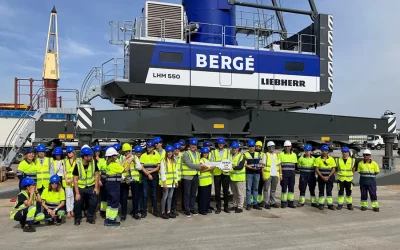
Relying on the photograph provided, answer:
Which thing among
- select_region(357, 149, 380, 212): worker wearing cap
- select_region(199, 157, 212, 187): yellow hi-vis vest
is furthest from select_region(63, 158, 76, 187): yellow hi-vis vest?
select_region(357, 149, 380, 212): worker wearing cap

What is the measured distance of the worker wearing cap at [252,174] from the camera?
9.25 m

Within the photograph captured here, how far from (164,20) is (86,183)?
516 centimetres

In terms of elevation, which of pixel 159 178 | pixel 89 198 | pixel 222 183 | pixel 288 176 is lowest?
pixel 89 198

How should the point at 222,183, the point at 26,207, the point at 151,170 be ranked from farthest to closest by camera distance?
the point at 222,183
the point at 151,170
the point at 26,207

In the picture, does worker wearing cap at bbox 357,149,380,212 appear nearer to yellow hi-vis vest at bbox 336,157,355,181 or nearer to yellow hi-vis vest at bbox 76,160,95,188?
yellow hi-vis vest at bbox 336,157,355,181

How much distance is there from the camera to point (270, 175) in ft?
30.9

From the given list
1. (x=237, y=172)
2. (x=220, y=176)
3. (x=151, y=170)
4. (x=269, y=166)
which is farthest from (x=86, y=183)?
(x=269, y=166)

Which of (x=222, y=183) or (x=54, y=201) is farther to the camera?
(x=222, y=183)

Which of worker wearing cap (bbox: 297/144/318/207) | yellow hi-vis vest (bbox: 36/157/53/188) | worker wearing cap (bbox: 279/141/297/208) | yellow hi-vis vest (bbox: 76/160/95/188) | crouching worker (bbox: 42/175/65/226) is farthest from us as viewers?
worker wearing cap (bbox: 297/144/318/207)

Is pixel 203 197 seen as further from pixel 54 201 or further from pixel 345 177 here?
pixel 345 177

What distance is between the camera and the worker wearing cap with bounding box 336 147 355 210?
9.42 meters

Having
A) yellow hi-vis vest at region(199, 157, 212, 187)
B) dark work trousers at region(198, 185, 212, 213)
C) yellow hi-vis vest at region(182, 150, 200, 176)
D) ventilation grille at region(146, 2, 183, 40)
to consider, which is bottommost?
dark work trousers at region(198, 185, 212, 213)

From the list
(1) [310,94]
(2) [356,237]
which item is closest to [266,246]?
(2) [356,237]

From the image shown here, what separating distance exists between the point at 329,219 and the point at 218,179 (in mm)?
2767
